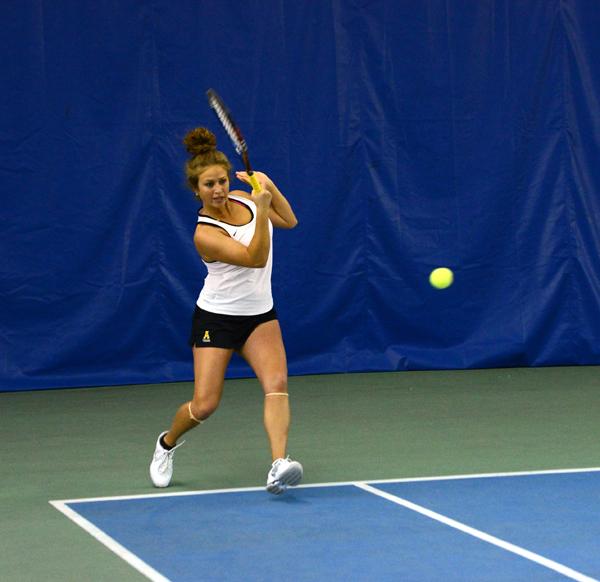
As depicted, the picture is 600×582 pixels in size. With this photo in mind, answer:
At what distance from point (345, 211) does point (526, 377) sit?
1.78 metres

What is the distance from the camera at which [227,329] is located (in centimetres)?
544

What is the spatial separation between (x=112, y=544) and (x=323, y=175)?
538cm

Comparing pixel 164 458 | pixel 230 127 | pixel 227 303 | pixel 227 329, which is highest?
pixel 230 127

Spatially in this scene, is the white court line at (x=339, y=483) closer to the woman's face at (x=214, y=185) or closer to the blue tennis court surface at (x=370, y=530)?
the blue tennis court surface at (x=370, y=530)

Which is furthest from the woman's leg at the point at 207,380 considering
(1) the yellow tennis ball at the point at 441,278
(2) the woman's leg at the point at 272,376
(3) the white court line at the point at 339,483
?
(1) the yellow tennis ball at the point at 441,278

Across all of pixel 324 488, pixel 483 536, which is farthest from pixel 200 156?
pixel 483 536

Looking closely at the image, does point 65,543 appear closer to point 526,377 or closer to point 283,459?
point 283,459

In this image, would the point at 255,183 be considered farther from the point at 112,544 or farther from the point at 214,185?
the point at 112,544

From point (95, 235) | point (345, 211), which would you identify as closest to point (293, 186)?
point (345, 211)

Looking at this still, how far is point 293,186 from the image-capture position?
9.52m

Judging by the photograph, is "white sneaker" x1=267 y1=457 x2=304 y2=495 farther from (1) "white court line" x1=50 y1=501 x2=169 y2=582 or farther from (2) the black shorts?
(1) "white court line" x1=50 y1=501 x2=169 y2=582

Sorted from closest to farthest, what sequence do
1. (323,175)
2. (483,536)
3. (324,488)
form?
(483,536) → (324,488) → (323,175)

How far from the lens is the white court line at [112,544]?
4.10 meters

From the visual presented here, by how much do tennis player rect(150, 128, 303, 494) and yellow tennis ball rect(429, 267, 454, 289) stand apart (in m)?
3.97
